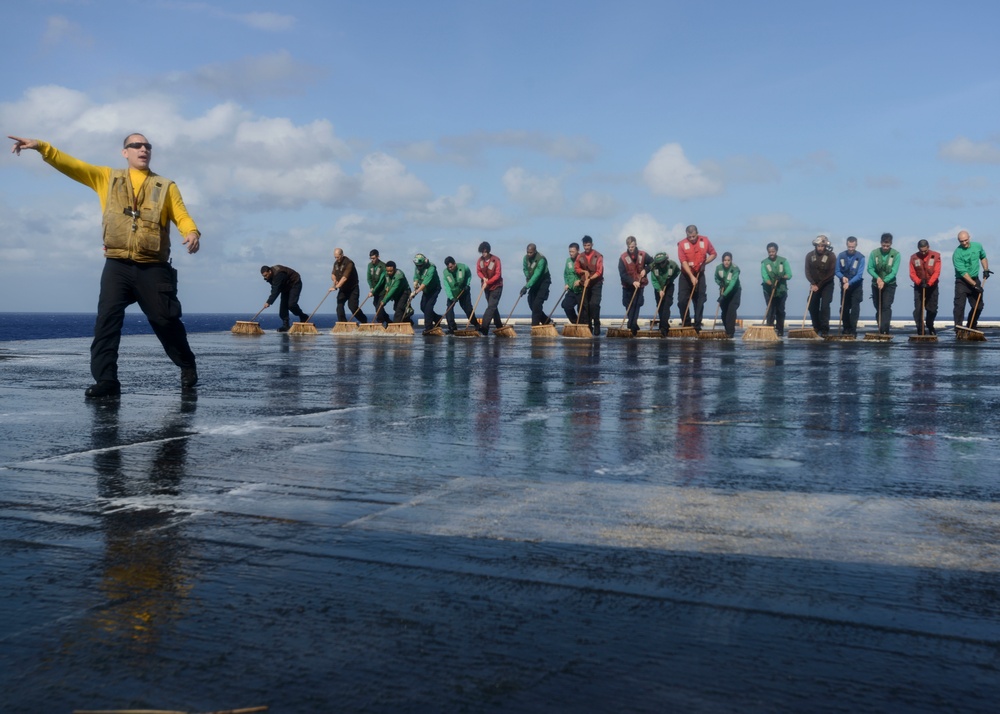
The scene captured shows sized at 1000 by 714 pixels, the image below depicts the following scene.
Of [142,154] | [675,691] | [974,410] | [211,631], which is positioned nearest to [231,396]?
[142,154]

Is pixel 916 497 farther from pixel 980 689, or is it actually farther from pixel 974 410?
pixel 974 410

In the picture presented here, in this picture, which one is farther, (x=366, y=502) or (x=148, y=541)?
(x=366, y=502)

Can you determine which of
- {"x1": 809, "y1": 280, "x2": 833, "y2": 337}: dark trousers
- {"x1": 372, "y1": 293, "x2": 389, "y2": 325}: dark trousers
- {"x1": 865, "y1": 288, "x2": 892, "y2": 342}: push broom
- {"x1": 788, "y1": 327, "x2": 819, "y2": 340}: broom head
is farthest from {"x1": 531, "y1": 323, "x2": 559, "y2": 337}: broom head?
{"x1": 865, "y1": 288, "x2": 892, "y2": 342}: push broom

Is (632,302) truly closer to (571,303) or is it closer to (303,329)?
(571,303)

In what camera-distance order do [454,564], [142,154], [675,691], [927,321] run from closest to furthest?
[675,691], [454,564], [142,154], [927,321]

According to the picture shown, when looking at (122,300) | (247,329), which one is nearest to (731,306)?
(247,329)

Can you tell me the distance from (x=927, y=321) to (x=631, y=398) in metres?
15.0

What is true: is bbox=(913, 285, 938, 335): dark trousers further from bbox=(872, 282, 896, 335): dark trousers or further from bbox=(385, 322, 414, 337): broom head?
bbox=(385, 322, 414, 337): broom head

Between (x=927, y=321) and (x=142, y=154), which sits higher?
(x=142, y=154)

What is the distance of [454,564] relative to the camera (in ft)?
9.29

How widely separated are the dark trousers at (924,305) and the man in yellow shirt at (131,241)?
16.0 meters

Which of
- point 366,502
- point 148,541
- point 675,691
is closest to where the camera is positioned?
point 675,691

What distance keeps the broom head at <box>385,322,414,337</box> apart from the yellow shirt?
13.5 meters

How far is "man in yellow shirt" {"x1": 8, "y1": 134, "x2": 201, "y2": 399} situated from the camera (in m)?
7.49
